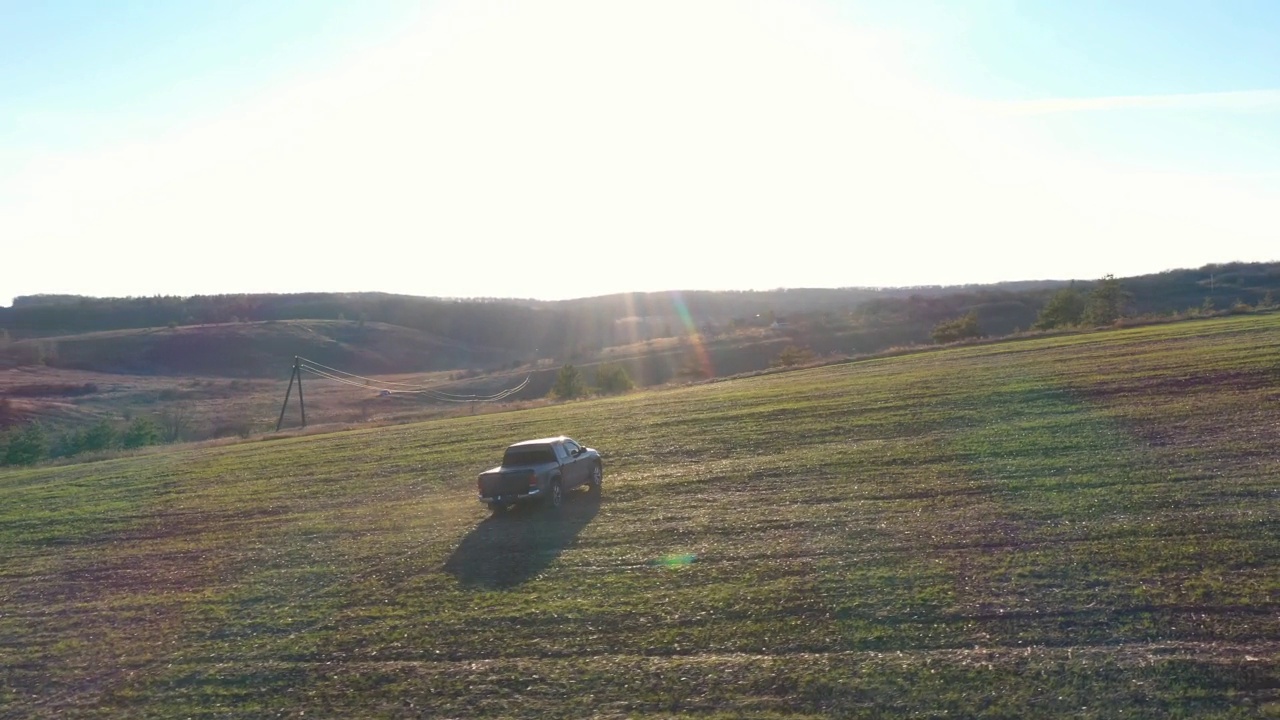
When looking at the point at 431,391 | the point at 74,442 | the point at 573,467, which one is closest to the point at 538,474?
the point at 573,467

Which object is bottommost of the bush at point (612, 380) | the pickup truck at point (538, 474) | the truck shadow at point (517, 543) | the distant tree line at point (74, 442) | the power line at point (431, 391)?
the power line at point (431, 391)

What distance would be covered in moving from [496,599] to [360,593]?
259 centimetres

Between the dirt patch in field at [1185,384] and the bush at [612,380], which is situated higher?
the dirt patch in field at [1185,384]

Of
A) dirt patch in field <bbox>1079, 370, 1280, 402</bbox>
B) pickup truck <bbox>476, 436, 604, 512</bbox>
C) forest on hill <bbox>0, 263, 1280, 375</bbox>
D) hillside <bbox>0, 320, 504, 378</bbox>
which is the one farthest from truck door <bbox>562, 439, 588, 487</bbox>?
hillside <bbox>0, 320, 504, 378</bbox>

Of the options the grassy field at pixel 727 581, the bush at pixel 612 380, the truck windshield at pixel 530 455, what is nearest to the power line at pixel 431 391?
the bush at pixel 612 380

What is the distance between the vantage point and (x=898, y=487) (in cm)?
2212

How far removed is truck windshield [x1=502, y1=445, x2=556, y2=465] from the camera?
23859mm

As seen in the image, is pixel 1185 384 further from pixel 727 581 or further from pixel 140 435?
pixel 140 435

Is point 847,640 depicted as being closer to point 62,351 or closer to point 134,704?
point 134,704

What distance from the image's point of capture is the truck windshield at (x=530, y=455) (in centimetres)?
2386

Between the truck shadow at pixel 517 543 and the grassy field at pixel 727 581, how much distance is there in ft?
0.33

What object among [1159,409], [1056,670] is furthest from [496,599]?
[1159,409]

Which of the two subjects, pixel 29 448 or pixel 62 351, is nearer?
pixel 29 448

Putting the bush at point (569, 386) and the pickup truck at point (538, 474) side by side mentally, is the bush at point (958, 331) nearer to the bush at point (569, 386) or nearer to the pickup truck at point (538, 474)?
the bush at point (569, 386)
